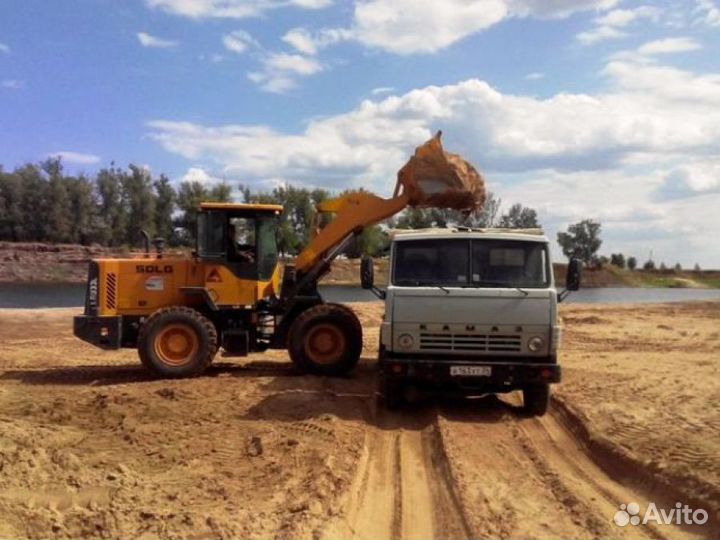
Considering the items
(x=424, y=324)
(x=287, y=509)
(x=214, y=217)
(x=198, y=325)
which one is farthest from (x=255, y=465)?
(x=214, y=217)

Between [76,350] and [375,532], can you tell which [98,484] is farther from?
[76,350]

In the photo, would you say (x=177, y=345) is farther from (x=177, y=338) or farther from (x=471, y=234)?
(x=471, y=234)

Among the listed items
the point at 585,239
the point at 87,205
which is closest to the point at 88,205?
the point at 87,205

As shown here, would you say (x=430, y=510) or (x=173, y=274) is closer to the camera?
(x=430, y=510)

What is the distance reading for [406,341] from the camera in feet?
31.6

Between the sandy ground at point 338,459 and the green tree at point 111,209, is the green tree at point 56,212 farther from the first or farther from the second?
the sandy ground at point 338,459

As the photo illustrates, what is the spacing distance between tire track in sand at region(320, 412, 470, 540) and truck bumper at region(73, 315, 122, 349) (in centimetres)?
588

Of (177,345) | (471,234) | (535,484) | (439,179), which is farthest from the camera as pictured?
(177,345)

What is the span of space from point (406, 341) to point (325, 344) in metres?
3.53

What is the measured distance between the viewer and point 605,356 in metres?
16.9

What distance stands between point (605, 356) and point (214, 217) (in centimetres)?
929

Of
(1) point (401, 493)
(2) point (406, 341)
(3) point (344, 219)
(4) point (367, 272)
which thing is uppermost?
(3) point (344, 219)

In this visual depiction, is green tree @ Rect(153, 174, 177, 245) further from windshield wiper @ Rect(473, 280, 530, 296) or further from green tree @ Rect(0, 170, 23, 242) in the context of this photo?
windshield wiper @ Rect(473, 280, 530, 296)

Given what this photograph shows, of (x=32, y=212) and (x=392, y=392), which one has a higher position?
(x=32, y=212)
